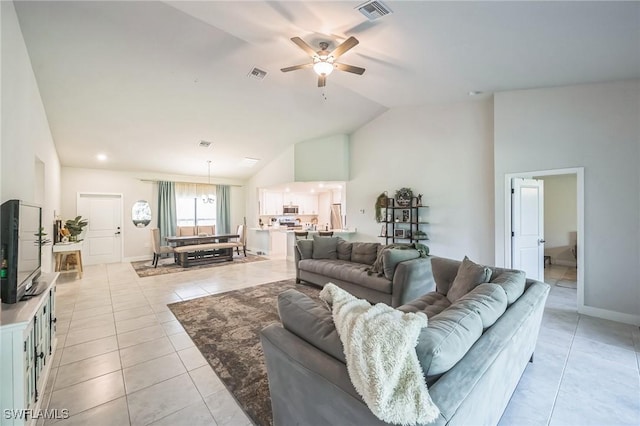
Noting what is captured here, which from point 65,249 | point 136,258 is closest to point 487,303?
point 65,249

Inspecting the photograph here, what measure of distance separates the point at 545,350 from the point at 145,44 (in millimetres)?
5521

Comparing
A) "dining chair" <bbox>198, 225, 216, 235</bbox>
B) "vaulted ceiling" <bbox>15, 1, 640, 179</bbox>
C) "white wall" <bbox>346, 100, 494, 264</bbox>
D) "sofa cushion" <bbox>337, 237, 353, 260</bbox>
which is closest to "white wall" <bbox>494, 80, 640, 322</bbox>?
"vaulted ceiling" <bbox>15, 1, 640, 179</bbox>

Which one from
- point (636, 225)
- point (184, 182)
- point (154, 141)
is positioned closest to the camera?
point (636, 225)

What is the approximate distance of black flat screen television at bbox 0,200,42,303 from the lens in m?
1.69

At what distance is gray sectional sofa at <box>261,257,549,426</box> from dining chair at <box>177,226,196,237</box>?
7339 mm

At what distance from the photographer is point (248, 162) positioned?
308 inches

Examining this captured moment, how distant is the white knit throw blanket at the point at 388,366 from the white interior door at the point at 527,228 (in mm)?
4082

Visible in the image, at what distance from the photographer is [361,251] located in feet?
14.9

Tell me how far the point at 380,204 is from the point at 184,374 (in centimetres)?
475

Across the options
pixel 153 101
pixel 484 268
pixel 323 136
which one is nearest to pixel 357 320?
pixel 484 268

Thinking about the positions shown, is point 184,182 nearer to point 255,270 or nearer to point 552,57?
point 255,270

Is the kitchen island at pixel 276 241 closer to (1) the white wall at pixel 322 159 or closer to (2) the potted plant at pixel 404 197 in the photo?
(1) the white wall at pixel 322 159

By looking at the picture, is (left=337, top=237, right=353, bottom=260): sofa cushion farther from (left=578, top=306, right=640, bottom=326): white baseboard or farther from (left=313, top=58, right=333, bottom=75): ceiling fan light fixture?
(left=578, top=306, right=640, bottom=326): white baseboard

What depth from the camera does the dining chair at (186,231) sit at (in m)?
7.87
